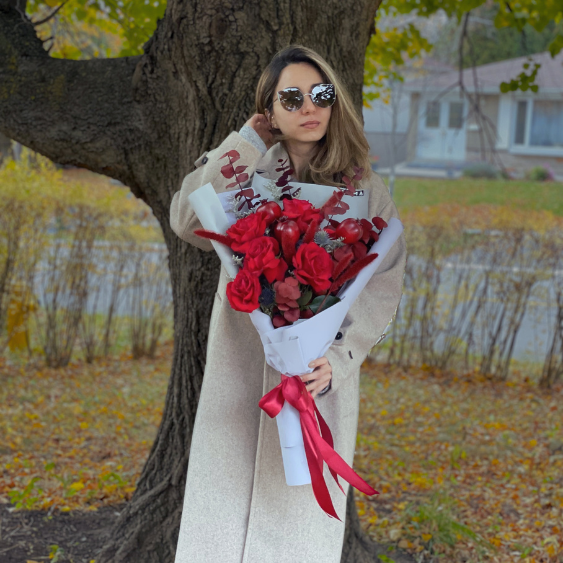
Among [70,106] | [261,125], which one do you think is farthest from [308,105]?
[70,106]

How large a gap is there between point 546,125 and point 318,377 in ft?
83.9

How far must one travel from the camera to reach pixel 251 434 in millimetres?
2070

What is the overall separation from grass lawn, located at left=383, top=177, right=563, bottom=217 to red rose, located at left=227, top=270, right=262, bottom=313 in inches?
671

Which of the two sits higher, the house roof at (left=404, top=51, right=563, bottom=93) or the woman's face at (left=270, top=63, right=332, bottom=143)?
the house roof at (left=404, top=51, right=563, bottom=93)

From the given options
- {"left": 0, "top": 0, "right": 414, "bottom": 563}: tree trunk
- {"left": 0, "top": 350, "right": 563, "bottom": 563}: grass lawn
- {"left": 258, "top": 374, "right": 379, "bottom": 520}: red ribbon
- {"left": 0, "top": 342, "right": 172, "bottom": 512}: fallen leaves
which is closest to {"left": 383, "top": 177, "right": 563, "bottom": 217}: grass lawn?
{"left": 0, "top": 350, "right": 563, "bottom": 563}: grass lawn

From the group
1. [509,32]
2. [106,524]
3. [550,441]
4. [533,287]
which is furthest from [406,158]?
[106,524]

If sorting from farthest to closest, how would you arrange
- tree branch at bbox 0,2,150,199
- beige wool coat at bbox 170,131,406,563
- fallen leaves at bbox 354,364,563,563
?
1. fallen leaves at bbox 354,364,563,563
2. tree branch at bbox 0,2,150,199
3. beige wool coat at bbox 170,131,406,563

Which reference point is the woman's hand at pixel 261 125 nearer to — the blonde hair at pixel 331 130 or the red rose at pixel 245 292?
the blonde hair at pixel 331 130

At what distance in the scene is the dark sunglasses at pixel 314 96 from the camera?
1944 millimetres

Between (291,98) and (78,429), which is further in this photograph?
(78,429)

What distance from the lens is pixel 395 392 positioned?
5.91m

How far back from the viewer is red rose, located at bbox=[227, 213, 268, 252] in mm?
1727

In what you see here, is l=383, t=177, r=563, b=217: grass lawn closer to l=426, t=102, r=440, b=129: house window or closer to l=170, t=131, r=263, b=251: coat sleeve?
l=426, t=102, r=440, b=129: house window

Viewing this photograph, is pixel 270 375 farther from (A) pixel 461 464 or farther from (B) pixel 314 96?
(A) pixel 461 464
